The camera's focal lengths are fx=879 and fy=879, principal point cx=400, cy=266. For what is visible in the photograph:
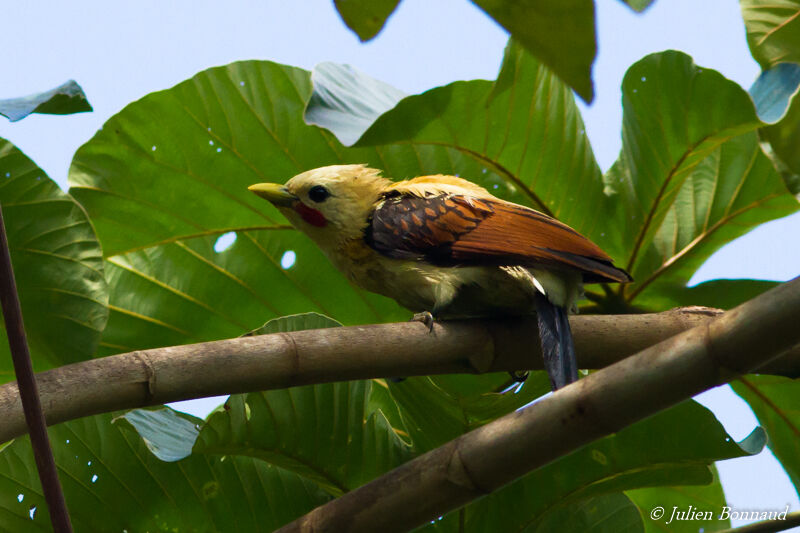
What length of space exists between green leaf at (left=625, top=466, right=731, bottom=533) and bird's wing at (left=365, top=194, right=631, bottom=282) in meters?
0.94

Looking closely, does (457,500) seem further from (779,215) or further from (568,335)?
(779,215)

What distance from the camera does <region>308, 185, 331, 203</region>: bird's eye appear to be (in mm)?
2578

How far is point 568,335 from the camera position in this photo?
1913mm

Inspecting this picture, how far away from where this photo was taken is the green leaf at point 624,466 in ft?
6.91

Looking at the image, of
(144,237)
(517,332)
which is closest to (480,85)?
(517,332)

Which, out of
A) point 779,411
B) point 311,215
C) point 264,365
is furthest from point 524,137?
point 264,365

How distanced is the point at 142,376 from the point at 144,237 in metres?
1.48

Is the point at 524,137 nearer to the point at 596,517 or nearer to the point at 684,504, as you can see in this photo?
the point at 596,517

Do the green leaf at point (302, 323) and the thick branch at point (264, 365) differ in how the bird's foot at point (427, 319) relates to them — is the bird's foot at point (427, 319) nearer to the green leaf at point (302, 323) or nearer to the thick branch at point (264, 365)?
the thick branch at point (264, 365)

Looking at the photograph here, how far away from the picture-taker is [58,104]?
149 centimetres

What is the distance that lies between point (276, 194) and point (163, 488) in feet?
2.89

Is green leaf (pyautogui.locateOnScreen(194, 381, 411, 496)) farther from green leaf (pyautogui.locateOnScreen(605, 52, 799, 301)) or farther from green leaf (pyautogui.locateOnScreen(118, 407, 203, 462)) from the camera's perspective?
green leaf (pyautogui.locateOnScreen(605, 52, 799, 301))

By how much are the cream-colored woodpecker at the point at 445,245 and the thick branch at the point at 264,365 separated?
0.26 metres

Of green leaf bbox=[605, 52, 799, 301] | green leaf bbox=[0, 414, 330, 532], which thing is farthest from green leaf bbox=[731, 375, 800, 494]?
green leaf bbox=[0, 414, 330, 532]
